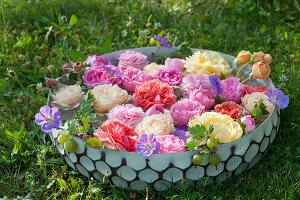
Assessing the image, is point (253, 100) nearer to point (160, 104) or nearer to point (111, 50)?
point (160, 104)

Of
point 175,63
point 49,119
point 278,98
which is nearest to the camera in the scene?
point 49,119

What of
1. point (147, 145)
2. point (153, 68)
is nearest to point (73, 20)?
point (153, 68)

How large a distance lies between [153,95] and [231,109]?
0.40 metres

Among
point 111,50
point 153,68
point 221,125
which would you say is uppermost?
point 221,125

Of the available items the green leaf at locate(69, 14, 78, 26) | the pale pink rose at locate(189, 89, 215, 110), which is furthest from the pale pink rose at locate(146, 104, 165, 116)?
the green leaf at locate(69, 14, 78, 26)

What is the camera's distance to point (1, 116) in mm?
2271

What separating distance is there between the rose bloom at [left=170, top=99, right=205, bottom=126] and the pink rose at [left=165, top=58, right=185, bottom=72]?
0.41 meters

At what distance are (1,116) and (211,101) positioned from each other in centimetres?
118

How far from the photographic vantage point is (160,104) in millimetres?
1967

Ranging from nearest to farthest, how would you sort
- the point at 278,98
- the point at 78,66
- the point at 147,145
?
the point at 147,145 → the point at 278,98 → the point at 78,66

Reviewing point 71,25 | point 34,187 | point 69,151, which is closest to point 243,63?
point 69,151

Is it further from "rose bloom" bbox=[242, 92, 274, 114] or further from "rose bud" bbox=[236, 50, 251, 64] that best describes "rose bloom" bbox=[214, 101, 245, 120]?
"rose bud" bbox=[236, 50, 251, 64]

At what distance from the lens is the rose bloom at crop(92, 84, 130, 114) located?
6.46 ft

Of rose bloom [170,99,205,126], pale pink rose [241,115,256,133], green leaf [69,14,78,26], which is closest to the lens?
pale pink rose [241,115,256,133]
